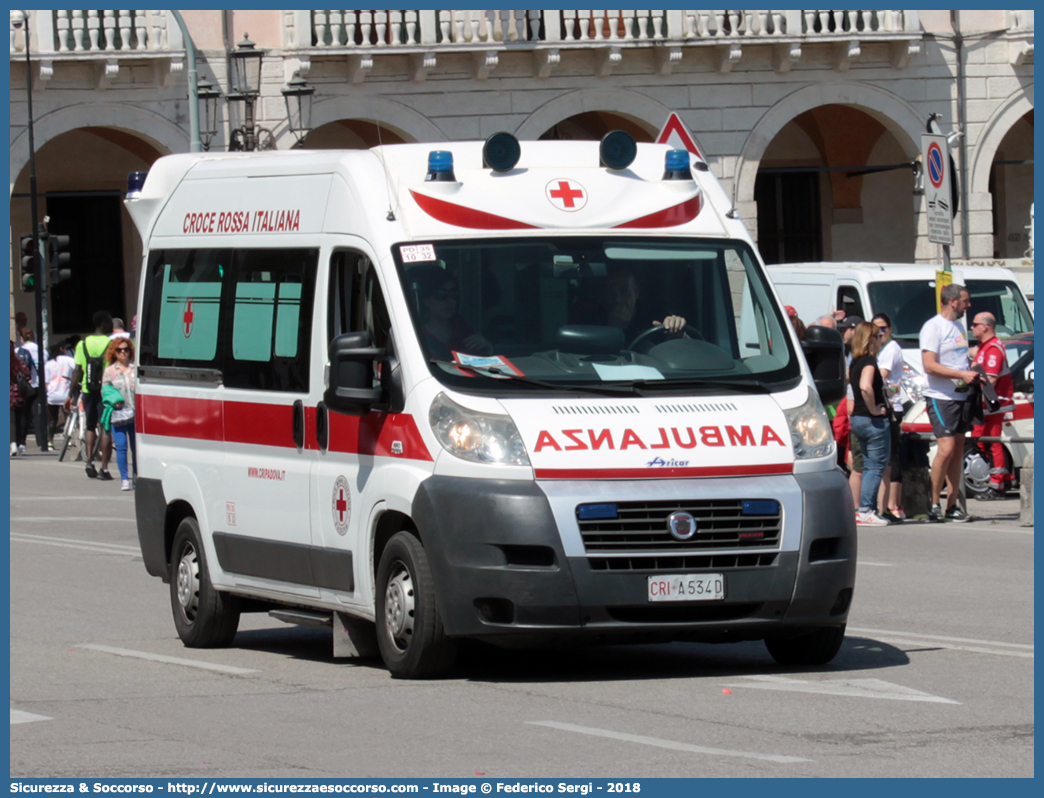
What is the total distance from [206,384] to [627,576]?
2.91 meters

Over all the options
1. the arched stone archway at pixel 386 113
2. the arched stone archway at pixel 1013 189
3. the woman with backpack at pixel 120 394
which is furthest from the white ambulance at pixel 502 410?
the arched stone archway at pixel 1013 189

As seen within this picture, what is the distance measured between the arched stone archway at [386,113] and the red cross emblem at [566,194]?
27522 millimetres

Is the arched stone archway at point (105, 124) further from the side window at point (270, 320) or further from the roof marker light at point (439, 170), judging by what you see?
the roof marker light at point (439, 170)

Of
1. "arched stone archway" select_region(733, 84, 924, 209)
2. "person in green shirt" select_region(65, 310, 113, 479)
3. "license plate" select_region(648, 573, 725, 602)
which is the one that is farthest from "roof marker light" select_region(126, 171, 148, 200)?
"arched stone archway" select_region(733, 84, 924, 209)

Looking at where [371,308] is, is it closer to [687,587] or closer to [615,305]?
[615,305]

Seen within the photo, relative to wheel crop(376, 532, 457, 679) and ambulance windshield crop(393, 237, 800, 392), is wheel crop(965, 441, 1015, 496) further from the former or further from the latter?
wheel crop(376, 532, 457, 679)

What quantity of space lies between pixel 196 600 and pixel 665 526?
10.5ft

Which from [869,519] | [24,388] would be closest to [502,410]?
[869,519]

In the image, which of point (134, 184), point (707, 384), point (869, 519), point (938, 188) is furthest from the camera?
point (938, 188)

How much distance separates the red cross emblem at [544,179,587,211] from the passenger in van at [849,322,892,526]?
806 cm

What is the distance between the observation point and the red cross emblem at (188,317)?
1051cm

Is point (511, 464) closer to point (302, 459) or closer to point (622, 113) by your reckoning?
point (302, 459)

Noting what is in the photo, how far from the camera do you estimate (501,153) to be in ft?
30.4

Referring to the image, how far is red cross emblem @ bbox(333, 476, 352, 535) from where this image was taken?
9.14 meters
